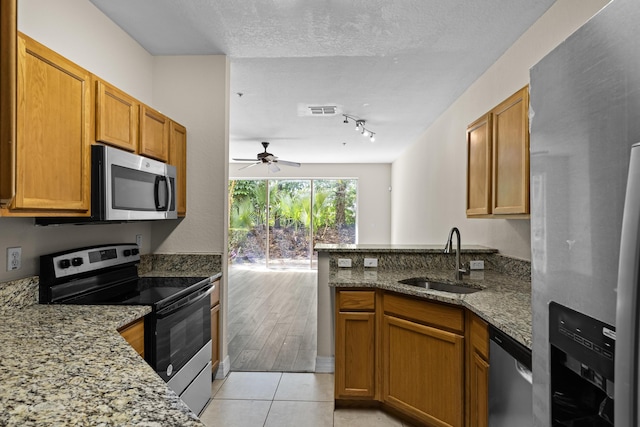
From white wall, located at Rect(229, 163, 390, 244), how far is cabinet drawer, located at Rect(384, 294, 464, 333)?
22.9 ft

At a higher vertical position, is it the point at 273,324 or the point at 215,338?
the point at 215,338

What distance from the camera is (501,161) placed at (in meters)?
2.12

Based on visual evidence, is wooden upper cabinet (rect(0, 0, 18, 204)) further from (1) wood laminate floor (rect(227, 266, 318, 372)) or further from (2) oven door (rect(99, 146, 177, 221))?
(1) wood laminate floor (rect(227, 266, 318, 372))

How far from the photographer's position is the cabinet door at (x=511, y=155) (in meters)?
1.88

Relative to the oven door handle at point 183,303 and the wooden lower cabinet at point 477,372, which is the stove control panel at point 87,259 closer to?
the oven door handle at point 183,303

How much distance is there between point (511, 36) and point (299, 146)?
4664 millimetres

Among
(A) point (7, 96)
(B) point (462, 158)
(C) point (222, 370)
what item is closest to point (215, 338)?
(C) point (222, 370)

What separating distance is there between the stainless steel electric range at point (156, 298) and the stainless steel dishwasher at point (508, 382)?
1626 mm

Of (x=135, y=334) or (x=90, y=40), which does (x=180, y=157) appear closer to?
(x=90, y=40)

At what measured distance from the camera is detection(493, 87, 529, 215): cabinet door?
1881 millimetres

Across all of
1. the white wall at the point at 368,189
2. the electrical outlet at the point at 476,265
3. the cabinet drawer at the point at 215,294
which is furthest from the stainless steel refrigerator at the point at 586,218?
the white wall at the point at 368,189

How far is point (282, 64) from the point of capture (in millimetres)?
3309

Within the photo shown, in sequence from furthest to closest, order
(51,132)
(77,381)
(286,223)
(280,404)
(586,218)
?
(286,223)
(280,404)
(51,132)
(77,381)
(586,218)

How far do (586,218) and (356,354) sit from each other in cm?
205
